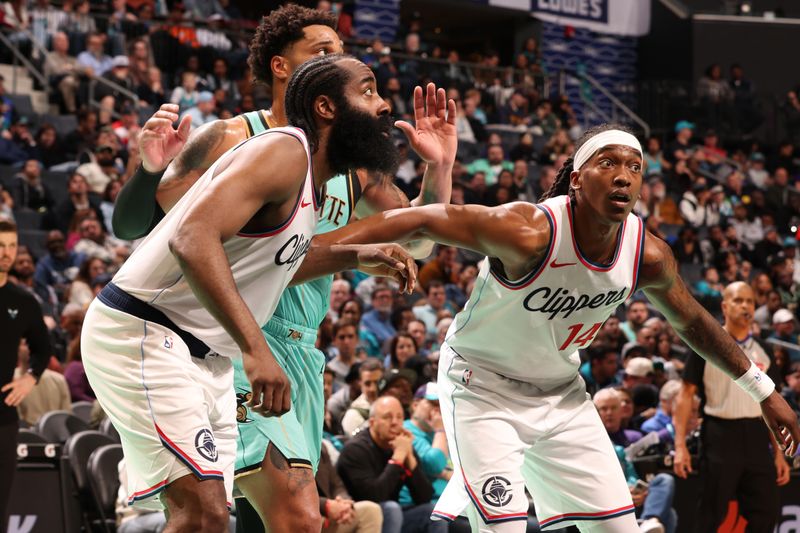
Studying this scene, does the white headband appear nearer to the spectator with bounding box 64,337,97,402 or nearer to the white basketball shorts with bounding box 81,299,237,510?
the white basketball shorts with bounding box 81,299,237,510

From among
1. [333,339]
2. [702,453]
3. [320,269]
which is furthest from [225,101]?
[320,269]

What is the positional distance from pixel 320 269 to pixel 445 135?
1.09 metres

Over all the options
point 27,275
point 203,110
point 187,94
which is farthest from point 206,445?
point 187,94

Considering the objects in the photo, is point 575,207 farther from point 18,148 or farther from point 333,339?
point 18,148

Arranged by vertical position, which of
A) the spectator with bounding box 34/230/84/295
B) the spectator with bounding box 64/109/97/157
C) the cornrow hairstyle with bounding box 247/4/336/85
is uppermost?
the cornrow hairstyle with bounding box 247/4/336/85

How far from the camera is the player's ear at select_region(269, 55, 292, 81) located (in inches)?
180

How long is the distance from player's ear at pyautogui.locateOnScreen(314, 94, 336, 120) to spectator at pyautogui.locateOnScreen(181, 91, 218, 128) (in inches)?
400

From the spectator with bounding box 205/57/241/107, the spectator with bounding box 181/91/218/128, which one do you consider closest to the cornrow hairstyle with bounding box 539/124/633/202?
the spectator with bounding box 181/91/218/128

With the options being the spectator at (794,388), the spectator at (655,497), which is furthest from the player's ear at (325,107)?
the spectator at (794,388)

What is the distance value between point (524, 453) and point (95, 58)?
439 inches

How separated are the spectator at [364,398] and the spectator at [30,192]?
15.1ft

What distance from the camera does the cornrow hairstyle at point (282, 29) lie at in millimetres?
4586

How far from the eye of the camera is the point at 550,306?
14.4 feet

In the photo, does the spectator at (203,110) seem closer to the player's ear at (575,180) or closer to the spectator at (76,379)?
the spectator at (76,379)
